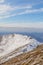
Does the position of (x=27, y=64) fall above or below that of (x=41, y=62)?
above

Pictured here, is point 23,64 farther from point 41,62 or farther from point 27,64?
point 41,62

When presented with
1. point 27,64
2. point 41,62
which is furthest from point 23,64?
point 41,62

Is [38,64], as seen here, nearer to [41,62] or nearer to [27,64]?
[41,62]

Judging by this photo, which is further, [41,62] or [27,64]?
Answer: [27,64]

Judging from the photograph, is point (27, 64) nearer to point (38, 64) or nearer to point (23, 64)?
point (23, 64)

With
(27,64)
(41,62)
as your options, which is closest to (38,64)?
(41,62)

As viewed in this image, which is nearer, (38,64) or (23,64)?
(38,64)

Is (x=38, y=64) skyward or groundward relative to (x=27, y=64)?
groundward
